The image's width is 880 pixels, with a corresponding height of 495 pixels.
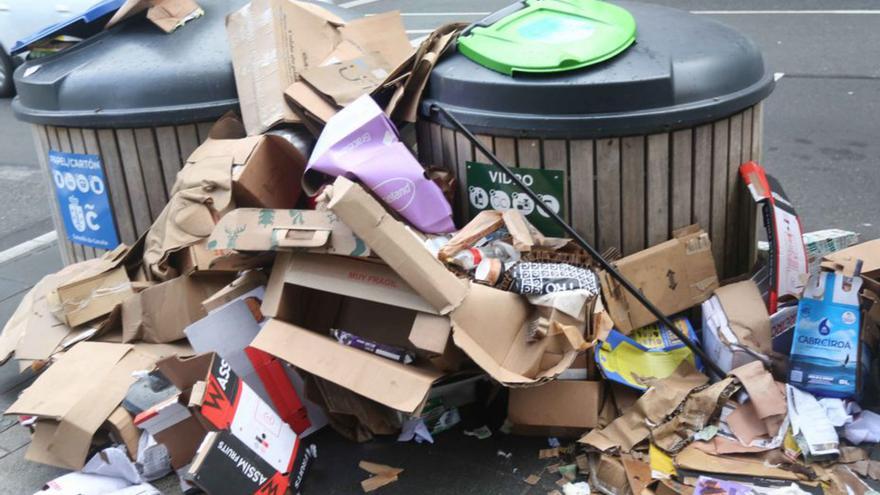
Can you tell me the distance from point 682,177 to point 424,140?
989mm

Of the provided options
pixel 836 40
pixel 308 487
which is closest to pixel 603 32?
pixel 308 487

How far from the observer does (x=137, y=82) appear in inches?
141

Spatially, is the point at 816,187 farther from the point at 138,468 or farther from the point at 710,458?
the point at 138,468

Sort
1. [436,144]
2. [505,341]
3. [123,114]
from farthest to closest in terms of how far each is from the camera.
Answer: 1. [123,114]
2. [436,144]
3. [505,341]

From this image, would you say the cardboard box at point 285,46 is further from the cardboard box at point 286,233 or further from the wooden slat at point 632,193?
the wooden slat at point 632,193

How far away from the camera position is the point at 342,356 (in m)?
2.68

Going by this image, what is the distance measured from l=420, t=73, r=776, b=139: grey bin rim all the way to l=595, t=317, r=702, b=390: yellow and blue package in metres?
0.66

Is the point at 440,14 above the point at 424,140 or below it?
below

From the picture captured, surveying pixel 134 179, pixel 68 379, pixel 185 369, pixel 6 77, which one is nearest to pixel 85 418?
pixel 68 379

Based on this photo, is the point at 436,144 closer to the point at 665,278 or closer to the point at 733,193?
the point at 665,278

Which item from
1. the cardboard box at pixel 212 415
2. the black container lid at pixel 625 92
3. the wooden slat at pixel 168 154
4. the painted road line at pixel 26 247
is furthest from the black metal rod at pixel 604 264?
the painted road line at pixel 26 247

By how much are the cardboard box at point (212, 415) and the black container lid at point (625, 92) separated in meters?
1.19

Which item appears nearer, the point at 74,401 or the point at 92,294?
the point at 74,401

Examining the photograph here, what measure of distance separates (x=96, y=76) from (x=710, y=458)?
9.04ft
